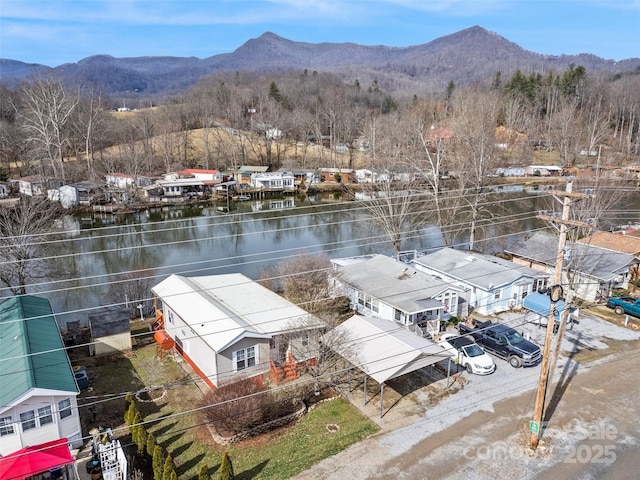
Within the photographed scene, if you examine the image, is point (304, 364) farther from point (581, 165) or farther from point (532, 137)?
point (532, 137)

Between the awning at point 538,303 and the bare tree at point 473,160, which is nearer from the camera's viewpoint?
Answer: the awning at point 538,303

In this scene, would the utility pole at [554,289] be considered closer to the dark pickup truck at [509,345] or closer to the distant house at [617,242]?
the dark pickup truck at [509,345]

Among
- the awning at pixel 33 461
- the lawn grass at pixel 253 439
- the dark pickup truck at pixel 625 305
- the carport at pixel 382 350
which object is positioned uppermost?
the carport at pixel 382 350

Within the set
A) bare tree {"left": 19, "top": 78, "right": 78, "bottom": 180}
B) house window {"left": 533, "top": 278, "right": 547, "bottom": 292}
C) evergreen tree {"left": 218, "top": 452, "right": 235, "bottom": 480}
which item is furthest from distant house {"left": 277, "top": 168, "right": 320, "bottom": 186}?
evergreen tree {"left": 218, "top": 452, "right": 235, "bottom": 480}

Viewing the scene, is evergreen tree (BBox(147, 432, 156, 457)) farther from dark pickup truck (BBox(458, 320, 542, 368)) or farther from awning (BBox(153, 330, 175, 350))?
dark pickup truck (BBox(458, 320, 542, 368))

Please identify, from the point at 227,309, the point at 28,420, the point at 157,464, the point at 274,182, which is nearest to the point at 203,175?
the point at 274,182

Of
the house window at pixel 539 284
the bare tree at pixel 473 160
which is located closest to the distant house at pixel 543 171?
the bare tree at pixel 473 160
